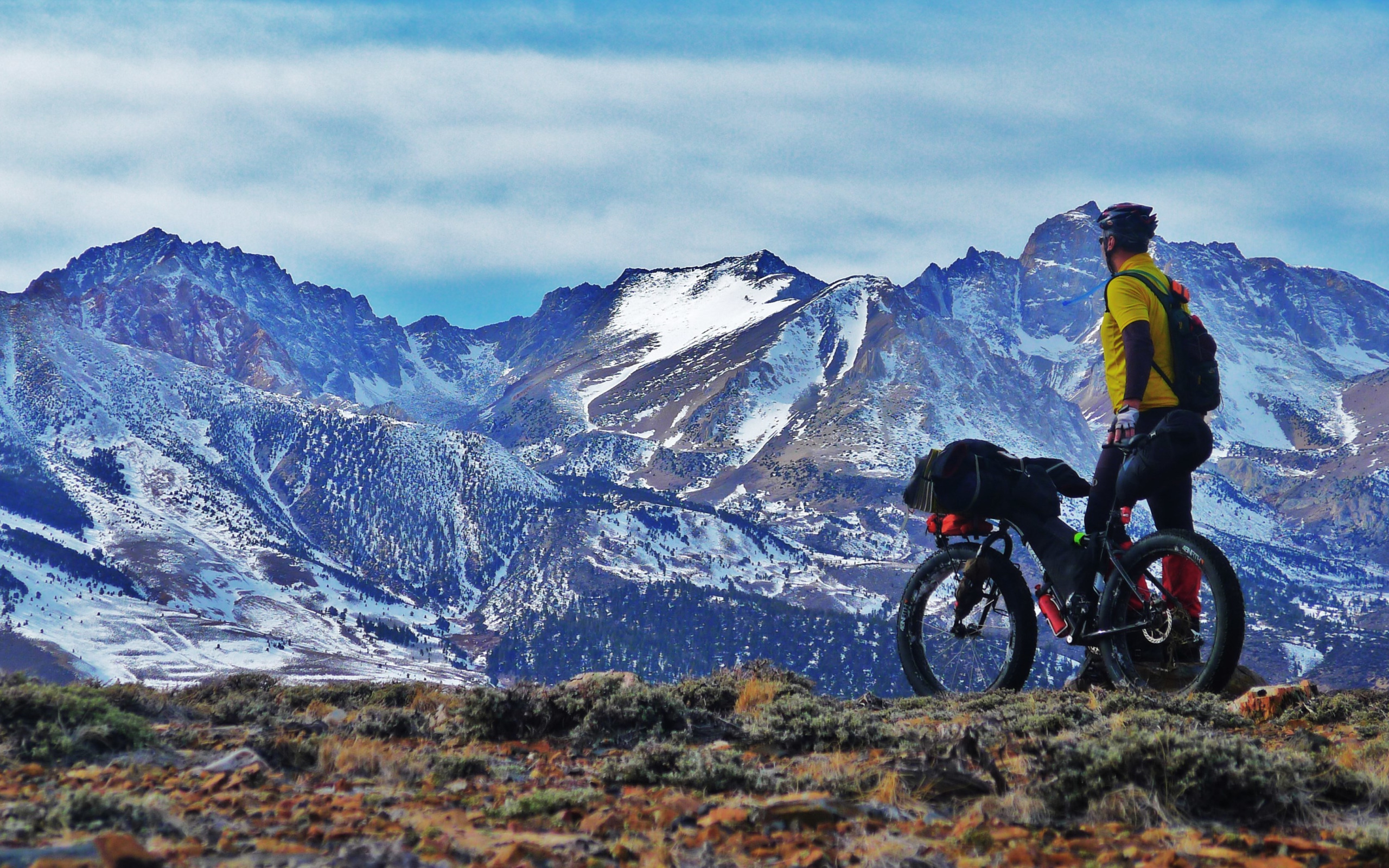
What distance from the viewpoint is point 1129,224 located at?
34.9 ft

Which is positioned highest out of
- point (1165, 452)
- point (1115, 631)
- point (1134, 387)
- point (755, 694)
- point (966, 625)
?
point (1134, 387)

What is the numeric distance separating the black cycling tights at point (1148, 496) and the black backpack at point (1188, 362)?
0.20 m

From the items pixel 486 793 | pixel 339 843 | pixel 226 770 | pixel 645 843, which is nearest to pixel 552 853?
pixel 645 843

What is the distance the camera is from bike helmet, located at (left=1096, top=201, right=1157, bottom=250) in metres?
10.6

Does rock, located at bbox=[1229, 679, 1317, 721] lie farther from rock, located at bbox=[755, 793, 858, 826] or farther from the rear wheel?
rock, located at bbox=[755, 793, 858, 826]

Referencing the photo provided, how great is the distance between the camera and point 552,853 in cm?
479

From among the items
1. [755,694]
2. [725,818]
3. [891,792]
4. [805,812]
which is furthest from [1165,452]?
[725,818]

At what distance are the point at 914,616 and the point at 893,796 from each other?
5291 mm

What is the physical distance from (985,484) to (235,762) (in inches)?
257

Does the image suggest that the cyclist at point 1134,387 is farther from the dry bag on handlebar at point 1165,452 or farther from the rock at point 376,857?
the rock at point 376,857

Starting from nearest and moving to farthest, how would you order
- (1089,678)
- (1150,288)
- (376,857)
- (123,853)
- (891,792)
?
(123,853), (376,857), (891,792), (1150,288), (1089,678)

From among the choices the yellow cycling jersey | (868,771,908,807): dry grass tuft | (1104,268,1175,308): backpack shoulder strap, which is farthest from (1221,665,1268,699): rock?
(868,771,908,807): dry grass tuft

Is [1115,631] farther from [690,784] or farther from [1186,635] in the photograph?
[690,784]

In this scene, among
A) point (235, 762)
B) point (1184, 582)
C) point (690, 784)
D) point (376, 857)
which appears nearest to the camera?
point (376, 857)
